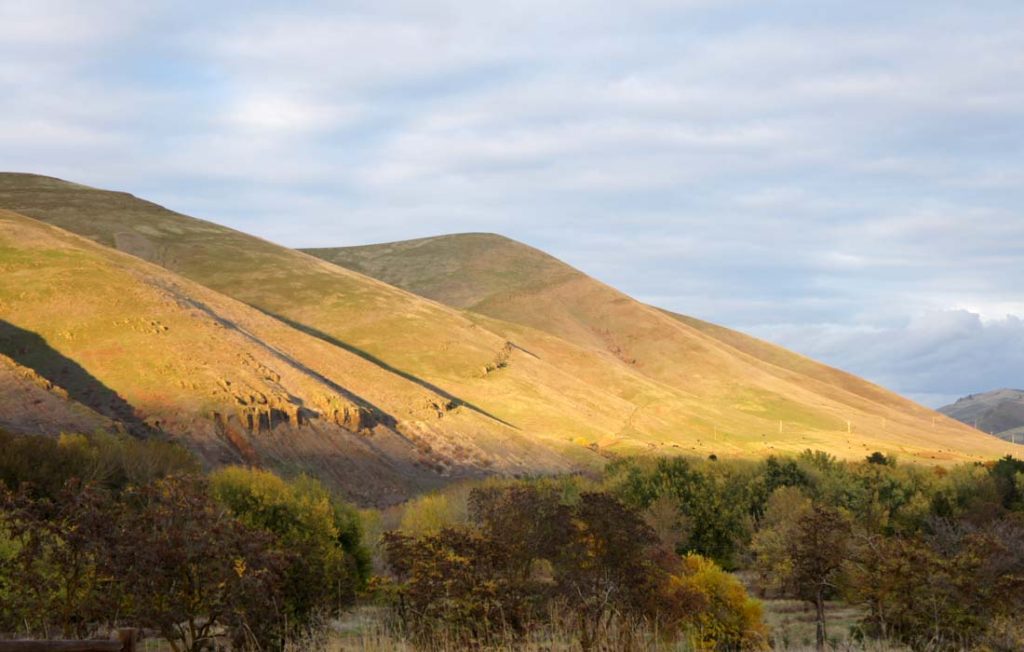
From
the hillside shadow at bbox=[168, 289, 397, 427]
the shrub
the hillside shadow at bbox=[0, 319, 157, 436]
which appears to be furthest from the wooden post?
the hillside shadow at bbox=[168, 289, 397, 427]

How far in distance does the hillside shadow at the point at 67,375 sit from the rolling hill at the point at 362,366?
16cm

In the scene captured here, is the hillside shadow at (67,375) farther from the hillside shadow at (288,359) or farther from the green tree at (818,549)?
the green tree at (818,549)

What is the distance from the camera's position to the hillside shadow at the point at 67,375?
59691 millimetres

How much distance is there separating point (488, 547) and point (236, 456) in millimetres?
45565

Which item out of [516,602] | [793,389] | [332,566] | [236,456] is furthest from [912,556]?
[793,389]

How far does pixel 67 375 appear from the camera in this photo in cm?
6341

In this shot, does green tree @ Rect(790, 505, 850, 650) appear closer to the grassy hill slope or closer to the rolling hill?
the rolling hill

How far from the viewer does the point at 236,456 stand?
2323 inches

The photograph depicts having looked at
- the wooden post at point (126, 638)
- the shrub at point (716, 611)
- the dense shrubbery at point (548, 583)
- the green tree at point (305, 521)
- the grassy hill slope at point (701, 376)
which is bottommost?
the green tree at point (305, 521)

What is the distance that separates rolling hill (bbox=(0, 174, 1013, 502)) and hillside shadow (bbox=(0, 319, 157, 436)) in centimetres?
16

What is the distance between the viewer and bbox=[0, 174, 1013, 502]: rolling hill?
6450 cm

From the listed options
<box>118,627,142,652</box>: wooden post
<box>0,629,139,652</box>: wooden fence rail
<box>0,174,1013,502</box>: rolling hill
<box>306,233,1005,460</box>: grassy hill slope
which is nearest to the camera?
<box>0,629,139,652</box>: wooden fence rail

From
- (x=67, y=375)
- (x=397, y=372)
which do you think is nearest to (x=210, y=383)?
(x=67, y=375)

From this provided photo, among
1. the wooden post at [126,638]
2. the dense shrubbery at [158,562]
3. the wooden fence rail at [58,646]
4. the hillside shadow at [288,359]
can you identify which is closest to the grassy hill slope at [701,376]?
the hillside shadow at [288,359]
